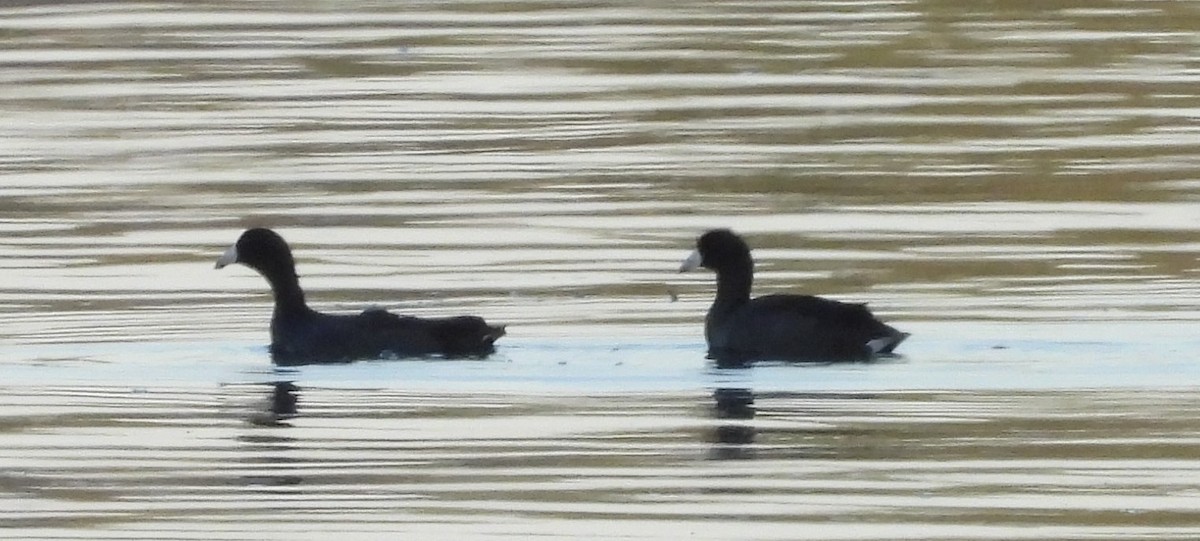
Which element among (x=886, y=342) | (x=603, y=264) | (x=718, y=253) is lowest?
(x=886, y=342)

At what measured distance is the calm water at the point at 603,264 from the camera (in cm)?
1089

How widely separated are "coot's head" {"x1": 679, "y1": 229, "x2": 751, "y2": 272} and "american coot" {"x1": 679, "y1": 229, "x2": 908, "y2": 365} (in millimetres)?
191

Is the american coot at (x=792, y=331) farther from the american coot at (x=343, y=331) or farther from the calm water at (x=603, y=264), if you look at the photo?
the american coot at (x=343, y=331)

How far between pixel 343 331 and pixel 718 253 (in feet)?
6.41

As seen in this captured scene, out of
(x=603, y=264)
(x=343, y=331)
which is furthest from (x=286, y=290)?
(x=603, y=264)

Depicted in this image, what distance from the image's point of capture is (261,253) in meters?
15.7

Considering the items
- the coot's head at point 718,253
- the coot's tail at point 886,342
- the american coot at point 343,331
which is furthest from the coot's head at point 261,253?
the coot's tail at point 886,342

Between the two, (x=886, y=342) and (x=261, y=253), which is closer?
(x=886, y=342)

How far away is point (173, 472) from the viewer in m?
11.5

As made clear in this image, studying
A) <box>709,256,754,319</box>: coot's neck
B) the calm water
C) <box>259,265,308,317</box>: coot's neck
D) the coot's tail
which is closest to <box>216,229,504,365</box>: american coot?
Answer: <box>259,265,308,317</box>: coot's neck

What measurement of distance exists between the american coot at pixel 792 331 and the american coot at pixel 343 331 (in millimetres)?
1000

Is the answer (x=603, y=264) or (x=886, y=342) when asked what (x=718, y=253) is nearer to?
(x=603, y=264)

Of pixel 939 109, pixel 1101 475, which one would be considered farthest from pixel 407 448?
pixel 939 109

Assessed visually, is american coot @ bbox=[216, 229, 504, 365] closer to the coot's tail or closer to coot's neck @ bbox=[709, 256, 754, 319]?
coot's neck @ bbox=[709, 256, 754, 319]
